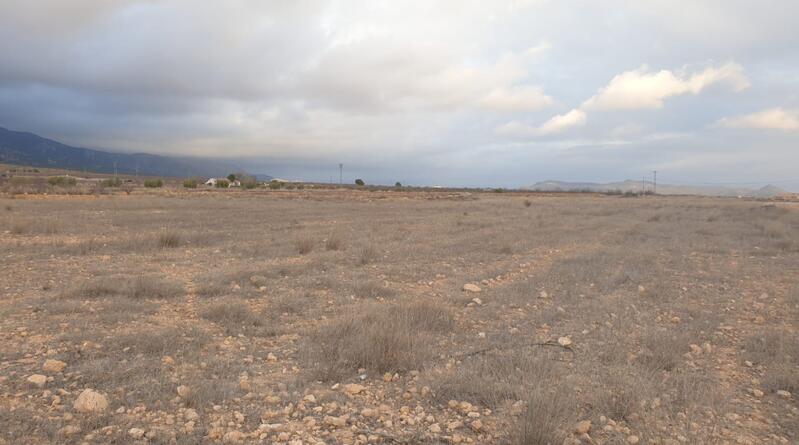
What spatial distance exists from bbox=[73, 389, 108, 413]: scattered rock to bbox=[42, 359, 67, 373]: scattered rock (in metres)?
0.92

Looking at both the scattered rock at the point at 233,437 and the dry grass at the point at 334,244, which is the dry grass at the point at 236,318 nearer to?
the scattered rock at the point at 233,437

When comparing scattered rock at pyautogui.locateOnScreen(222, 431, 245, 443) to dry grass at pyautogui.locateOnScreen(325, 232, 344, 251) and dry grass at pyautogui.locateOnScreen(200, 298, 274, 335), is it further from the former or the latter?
dry grass at pyautogui.locateOnScreen(325, 232, 344, 251)

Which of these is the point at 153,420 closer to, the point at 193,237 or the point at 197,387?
the point at 197,387

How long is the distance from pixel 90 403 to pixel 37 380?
896 millimetres

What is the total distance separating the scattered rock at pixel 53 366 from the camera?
4.75m

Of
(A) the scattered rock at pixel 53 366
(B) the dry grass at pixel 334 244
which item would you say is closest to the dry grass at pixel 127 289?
(A) the scattered rock at pixel 53 366

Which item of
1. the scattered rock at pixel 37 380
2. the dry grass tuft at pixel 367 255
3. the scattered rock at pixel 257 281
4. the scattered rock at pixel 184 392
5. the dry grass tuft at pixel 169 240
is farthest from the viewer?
the dry grass tuft at pixel 169 240

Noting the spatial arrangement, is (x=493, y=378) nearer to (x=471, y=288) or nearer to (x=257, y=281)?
(x=471, y=288)

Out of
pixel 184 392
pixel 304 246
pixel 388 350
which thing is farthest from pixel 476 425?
pixel 304 246

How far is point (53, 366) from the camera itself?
477 centimetres

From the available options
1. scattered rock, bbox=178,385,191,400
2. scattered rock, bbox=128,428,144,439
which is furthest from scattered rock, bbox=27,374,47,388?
scattered rock, bbox=128,428,144,439

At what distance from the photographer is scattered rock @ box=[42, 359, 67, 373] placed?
475 centimetres

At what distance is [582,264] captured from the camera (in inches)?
482

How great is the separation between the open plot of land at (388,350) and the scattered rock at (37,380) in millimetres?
20
